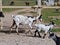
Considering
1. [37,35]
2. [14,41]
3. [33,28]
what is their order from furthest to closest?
[33,28]
[37,35]
[14,41]

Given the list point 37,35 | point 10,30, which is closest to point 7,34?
point 10,30

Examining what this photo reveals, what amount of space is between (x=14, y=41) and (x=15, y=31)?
2.11 metres

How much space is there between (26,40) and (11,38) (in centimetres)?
68

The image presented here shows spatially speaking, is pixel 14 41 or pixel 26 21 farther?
pixel 26 21

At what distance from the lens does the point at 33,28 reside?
1262 centimetres

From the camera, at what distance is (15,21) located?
12.1 metres

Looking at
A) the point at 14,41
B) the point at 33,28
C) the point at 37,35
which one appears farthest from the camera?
the point at 33,28

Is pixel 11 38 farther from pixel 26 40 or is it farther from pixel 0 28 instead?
pixel 0 28

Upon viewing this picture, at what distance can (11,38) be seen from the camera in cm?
1105

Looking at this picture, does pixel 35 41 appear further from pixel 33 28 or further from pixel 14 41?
pixel 33 28

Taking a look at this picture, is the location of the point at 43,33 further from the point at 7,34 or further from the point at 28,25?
the point at 7,34

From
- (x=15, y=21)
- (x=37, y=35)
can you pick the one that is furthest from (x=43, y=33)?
(x=15, y=21)

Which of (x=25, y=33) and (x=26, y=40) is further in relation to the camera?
(x=25, y=33)

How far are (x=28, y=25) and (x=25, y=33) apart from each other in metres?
0.38
